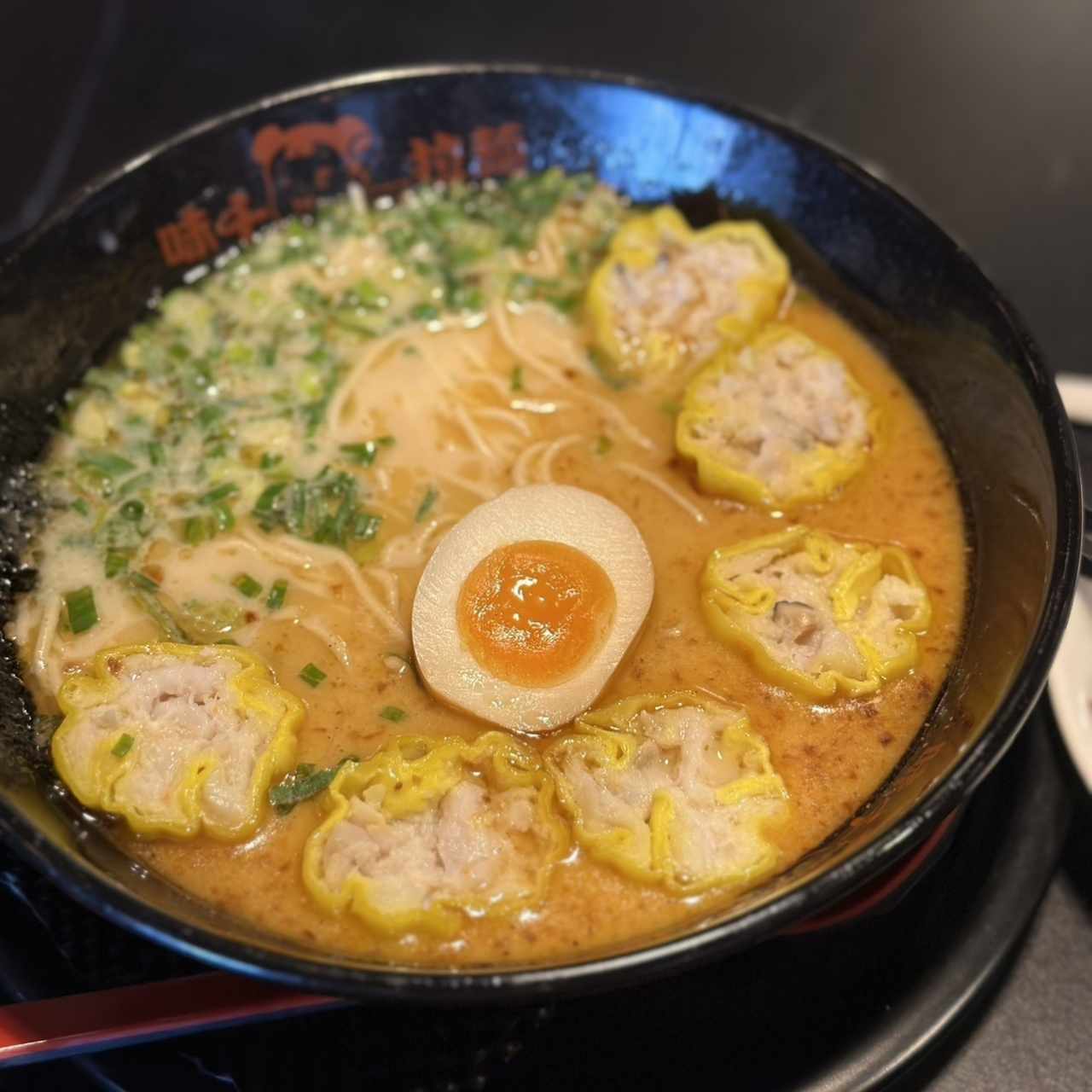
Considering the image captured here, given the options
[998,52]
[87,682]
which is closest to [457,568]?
[87,682]

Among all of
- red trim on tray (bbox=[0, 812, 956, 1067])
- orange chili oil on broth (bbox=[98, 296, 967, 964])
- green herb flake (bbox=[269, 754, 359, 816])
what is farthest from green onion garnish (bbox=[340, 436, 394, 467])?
red trim on tray (bbox=[0, 812, 956, 1067])

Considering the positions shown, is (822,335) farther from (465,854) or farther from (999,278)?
(465,854)

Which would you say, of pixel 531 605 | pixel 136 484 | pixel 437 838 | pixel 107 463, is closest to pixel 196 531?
pixel 136 484

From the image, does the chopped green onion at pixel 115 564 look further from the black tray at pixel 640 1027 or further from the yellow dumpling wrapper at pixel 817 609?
the yellow dumpling wrapper at pixel 817 609

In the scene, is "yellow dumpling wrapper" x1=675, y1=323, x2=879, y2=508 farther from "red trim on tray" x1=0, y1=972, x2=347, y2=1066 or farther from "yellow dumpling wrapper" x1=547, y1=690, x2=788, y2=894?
"red trim on tray" x1=0, y1=972, x2=347, y2=1066

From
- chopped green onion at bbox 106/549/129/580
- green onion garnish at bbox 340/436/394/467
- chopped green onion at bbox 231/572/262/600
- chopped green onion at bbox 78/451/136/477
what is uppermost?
chopped green onion at bbox 78/451/136/477

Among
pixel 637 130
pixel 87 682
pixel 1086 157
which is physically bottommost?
pixel 1086 157

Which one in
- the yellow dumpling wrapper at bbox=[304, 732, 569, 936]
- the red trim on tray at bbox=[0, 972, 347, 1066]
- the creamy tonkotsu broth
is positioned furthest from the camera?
the creamy tonkotsu broth
